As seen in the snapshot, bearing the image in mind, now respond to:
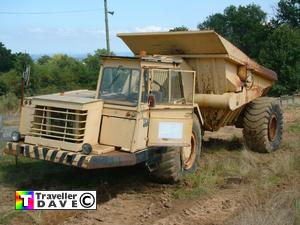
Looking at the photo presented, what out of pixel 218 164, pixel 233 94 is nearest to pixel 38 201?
pixel 218 164

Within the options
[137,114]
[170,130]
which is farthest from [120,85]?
[170,130]

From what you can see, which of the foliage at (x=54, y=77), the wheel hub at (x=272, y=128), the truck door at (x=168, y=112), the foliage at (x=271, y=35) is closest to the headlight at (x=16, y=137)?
the truck door at (x=168, y=112)

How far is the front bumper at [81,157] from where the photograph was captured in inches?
260

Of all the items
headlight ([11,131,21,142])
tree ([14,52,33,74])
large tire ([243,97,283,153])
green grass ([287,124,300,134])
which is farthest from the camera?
tree ([14,52,33,74])

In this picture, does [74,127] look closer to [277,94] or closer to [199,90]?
[199,90]

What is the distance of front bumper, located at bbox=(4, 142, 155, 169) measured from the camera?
6.61 meters

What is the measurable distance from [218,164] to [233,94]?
1.37 meters

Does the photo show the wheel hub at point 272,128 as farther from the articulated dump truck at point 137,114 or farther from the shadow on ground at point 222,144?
the articulated dump truck at point 137,114

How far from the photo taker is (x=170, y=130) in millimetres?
7469

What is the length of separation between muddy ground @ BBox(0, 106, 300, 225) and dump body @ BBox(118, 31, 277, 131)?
1.06 m

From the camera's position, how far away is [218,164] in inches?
360

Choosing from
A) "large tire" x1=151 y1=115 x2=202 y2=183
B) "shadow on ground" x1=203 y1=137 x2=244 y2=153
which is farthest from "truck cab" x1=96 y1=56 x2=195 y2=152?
"shadow on ground" x1=203 y1=137 x2=244 y2=153

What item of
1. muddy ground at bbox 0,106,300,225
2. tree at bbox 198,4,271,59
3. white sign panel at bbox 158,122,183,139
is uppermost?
tree at bbox 198,4,271,59

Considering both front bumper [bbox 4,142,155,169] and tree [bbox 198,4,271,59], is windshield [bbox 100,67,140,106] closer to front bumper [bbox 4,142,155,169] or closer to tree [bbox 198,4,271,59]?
front bumper [bbox 4,142,155,169]
